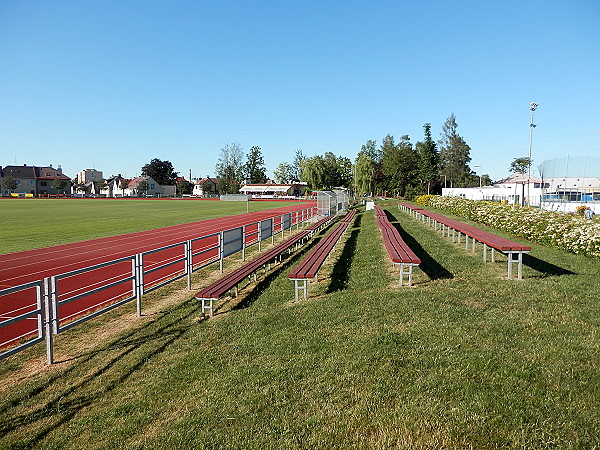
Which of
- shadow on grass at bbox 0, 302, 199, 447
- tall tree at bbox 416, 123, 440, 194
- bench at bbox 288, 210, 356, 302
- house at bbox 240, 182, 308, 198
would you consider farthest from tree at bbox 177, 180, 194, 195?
shadow on grass at bbox 0, 302, 199, 447

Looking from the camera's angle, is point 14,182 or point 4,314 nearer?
point 4,314

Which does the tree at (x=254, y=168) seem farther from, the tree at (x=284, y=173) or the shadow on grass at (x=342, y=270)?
the shadow on grass at (x=342, y=270)

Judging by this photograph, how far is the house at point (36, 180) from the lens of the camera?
358 feet

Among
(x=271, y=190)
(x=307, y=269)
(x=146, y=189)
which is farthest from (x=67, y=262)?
(x=146, y=189)

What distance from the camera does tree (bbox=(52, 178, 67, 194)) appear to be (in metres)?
110

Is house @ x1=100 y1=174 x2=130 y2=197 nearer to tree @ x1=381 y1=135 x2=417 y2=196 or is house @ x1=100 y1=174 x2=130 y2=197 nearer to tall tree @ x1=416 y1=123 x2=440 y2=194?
tree @ x1=381 y1=135 x2=417 y2=196

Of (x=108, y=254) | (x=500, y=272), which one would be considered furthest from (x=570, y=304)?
(x=108, y=254)

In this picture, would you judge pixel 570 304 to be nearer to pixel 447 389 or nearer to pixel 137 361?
pixel 447 389

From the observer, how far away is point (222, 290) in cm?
679

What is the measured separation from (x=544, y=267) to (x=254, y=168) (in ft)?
371

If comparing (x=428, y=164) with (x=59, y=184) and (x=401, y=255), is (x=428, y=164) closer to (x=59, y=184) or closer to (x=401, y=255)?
(x=401, y=255)

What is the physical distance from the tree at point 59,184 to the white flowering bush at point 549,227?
112867 millimetres

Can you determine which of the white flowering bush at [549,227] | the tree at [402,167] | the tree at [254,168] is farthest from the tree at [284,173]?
the white flowering bush at [549,227]

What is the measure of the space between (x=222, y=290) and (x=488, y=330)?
12.6 feet
